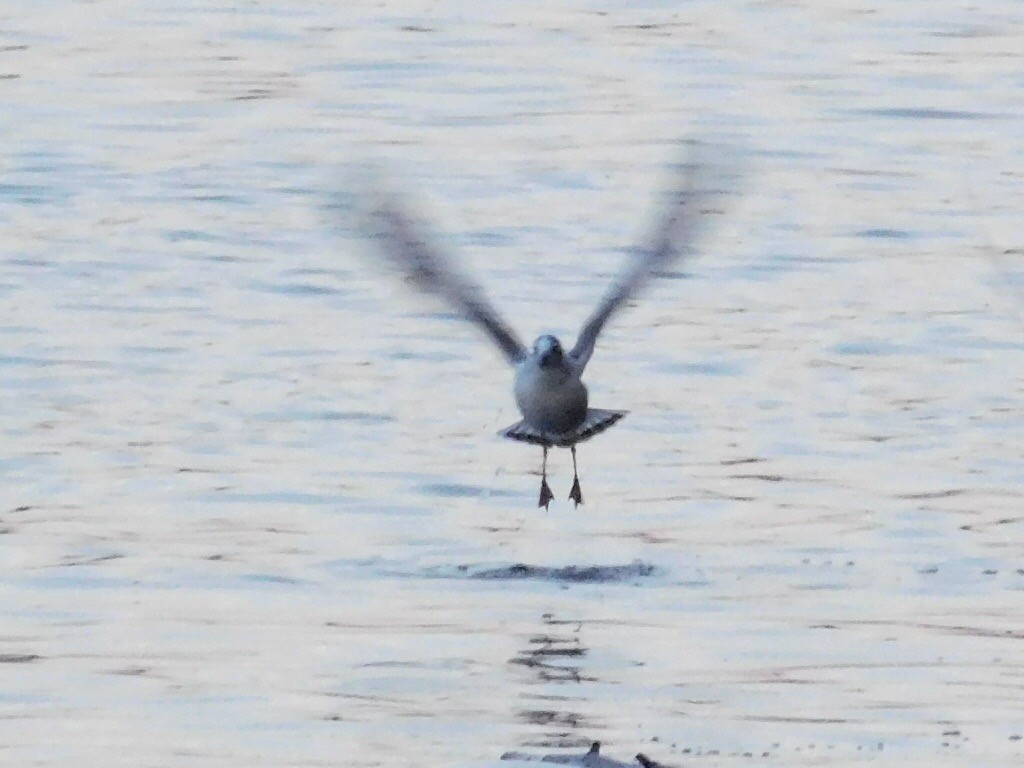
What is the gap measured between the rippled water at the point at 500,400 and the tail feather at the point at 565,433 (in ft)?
1.95

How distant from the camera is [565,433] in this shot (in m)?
12.4

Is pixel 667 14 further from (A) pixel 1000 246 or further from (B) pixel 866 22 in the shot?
(A) pixel 1000 246

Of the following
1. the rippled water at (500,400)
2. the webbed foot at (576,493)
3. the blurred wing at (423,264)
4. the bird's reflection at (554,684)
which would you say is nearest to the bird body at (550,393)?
the blurred wing at (423,264)

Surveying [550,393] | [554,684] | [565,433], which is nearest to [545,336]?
[550,393]

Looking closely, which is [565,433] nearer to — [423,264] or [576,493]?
[576,493]

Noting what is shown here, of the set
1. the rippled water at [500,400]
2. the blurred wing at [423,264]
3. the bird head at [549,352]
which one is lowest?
the rippled water at [500,400]

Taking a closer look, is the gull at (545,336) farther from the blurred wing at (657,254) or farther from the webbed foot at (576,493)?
the webbed foot at (576,493)

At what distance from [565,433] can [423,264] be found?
36.2 inches

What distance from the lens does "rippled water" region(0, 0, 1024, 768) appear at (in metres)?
10.5

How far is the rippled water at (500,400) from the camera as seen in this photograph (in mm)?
10484

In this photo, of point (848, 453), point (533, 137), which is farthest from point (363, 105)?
point (848, 453)

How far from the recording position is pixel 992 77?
2580 centimetres

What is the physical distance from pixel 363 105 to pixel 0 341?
836 cm

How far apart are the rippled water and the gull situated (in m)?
0.65
